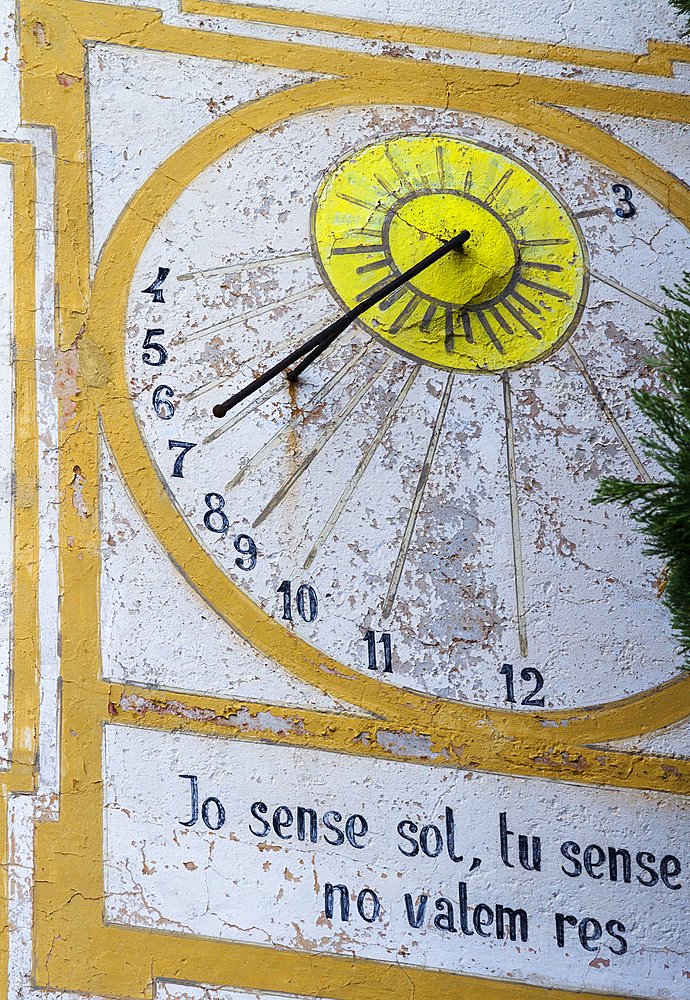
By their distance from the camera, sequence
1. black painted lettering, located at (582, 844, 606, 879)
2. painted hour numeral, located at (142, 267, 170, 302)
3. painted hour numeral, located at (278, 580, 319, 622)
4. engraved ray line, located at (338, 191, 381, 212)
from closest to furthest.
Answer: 1. black painted lettering, located at (582, 844, 606, 879)
2. painted hour numeral, located at (278, 580, 319, 622)
3. painted hour numeral, located at (142, 267, 170, 302)
4. engraved ray line, located at (338, 191, 381, 212)

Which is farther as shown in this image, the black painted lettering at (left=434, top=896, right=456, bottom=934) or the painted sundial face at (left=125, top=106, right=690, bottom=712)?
the painted sundial face at (left=125, top=106, right=690, bottom=712)

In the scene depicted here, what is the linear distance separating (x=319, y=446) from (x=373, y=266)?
0.59 metres

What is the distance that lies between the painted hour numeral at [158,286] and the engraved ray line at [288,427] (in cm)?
50

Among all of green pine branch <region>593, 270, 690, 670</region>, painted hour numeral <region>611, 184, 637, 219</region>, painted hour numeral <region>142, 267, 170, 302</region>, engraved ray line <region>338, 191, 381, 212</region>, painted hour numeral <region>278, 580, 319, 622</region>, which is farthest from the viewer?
painted hour numeral <region>611, 184, 637, 219</region>

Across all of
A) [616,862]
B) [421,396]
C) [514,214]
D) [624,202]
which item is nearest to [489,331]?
[421,396]

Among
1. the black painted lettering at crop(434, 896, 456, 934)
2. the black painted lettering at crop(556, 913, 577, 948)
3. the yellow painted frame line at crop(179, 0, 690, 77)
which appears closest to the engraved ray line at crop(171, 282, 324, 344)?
the yellow painted frame line at crop(179, 0, 690, 77)

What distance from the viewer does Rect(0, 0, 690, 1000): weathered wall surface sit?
4.27 m

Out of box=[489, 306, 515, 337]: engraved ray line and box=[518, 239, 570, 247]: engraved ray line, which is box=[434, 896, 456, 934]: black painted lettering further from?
box=[518, 239, 570, 247]: engraved ray line

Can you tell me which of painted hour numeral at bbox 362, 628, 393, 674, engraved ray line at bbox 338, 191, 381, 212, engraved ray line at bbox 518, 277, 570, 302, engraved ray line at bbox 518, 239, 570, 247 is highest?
engraved ray line at bbox 338, 191, 381, 212

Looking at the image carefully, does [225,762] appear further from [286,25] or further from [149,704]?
[286,25]

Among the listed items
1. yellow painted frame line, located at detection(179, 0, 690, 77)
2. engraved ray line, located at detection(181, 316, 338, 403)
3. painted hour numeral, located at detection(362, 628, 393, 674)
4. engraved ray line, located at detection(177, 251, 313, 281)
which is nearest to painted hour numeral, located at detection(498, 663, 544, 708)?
painted hour numeral, located at detection(362, 628, 393, 674)

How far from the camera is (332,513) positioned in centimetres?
461

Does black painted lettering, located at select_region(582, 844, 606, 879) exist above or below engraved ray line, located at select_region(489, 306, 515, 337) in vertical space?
below

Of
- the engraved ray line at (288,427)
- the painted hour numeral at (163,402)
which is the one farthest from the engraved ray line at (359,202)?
the painted hour numeral at (163,402)
